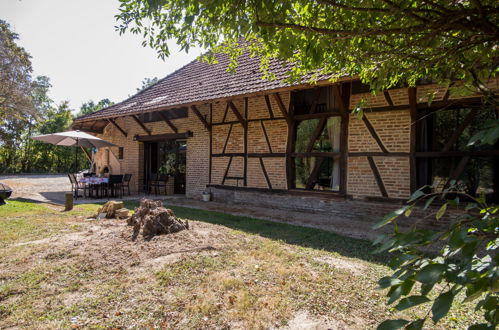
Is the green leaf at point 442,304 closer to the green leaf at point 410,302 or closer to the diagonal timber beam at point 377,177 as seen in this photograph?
the green leaf at point 410,302

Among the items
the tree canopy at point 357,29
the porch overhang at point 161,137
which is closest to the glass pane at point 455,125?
the tree canopy at point 357,29

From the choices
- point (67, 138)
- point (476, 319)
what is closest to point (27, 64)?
point (67, 138)

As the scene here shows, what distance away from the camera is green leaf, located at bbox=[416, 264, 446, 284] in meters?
0.80

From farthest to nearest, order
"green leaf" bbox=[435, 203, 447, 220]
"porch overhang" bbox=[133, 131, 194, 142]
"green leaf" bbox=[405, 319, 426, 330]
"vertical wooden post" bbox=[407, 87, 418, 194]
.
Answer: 1. "porch overhang" bbox=[133, 131, 194, 142]
2. "vertical wooden post" bbox=[407, 87, 418, 194]
3. "green leaf" bbox=[435, 203, 447, 220]
4. "green leaf" bbox=[405, 319, 426, 330]

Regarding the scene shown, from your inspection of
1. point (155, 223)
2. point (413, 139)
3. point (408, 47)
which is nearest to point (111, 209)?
point (155, 223)

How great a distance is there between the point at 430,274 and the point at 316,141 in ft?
22.7

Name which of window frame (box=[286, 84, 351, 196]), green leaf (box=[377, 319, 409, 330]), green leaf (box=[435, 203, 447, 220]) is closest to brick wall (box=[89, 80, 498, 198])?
window frame (box=[286, 84, 351, 196])

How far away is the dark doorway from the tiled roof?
1914 millimetres

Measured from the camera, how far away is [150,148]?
12.4 m

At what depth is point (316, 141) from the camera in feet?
24.8

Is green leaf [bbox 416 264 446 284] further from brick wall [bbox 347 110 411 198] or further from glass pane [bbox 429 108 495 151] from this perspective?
brick wall [bbox 347 110 411 198]

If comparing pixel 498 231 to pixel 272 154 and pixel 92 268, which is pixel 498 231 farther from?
pixel 272 154

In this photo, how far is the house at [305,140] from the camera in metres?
5.79

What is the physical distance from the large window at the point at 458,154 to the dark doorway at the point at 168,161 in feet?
27.8
